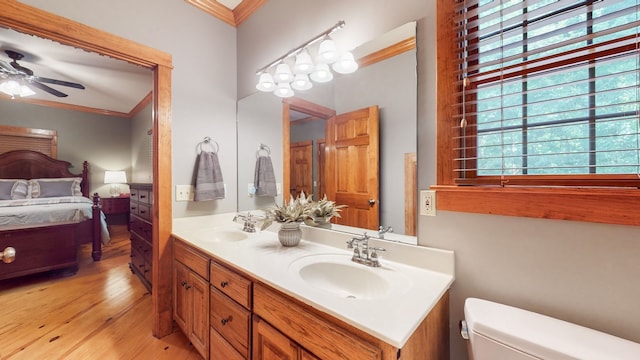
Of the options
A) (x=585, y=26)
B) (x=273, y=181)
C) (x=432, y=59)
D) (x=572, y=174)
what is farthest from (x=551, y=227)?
(x=273, y=181)

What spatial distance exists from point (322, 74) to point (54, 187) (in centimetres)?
529

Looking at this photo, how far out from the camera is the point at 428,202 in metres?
1.09

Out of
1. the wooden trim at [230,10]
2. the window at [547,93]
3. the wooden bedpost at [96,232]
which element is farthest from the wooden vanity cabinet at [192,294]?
the wooden bedpost at [96,232]

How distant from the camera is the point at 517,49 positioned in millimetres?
940

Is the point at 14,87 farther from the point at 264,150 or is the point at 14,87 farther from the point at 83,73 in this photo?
the point at 264,150

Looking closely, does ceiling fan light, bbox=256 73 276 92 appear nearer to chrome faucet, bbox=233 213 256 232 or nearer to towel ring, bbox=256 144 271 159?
towel ring, bbox=256 144 271 159

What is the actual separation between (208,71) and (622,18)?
2.25m

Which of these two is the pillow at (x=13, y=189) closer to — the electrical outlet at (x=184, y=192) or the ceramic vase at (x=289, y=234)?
the electrical outlet at (x=184, y=192)

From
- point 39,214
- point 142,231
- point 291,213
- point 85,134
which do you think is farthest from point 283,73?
point 85,134

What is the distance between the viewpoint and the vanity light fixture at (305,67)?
1.39 m

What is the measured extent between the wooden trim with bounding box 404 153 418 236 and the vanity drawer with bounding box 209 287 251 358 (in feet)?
2.68

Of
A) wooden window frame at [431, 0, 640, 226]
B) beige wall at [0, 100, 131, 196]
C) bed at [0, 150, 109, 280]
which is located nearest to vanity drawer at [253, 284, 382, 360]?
wooden window frame at [431, 0, 640, 226]

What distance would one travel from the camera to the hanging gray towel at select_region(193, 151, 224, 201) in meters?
1.91

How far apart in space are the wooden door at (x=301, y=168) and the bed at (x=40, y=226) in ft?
9.22
